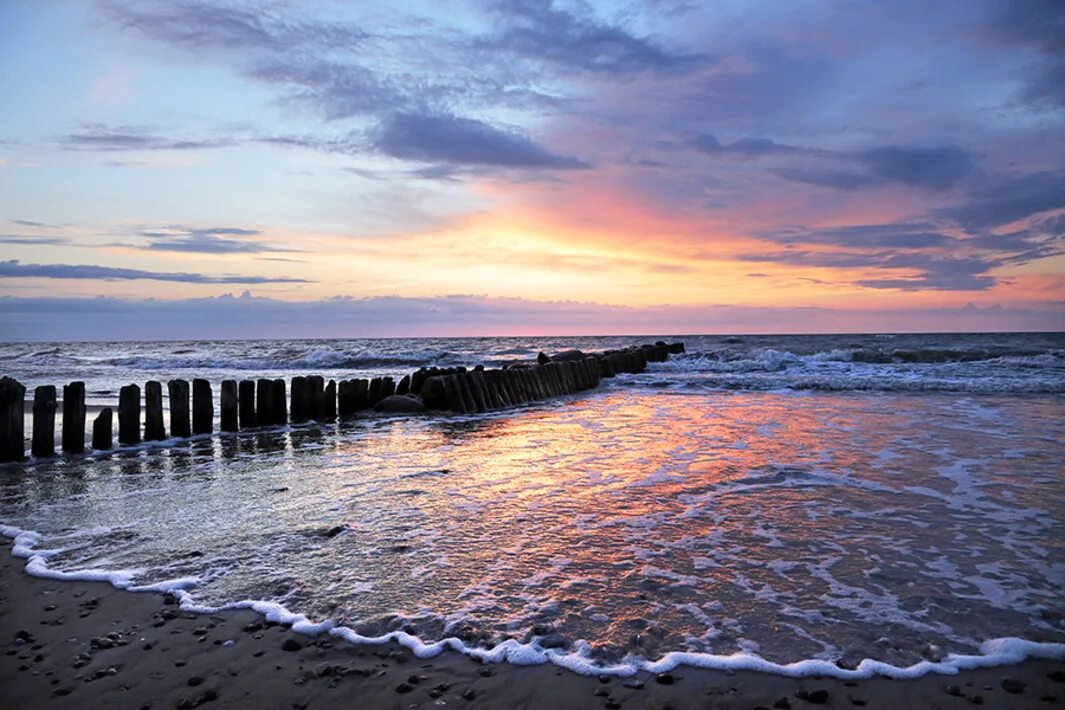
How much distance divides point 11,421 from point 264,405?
3781 mm

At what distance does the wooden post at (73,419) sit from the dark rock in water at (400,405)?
5.58 meters

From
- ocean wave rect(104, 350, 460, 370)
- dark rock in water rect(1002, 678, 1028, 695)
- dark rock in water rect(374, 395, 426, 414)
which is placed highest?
dark rock in water rect(1002, 678, 1028, 695)

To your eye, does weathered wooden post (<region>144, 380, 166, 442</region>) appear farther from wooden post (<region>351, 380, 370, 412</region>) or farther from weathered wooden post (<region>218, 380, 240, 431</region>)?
wooden post (<region>351, 380, 370, 412</region>)

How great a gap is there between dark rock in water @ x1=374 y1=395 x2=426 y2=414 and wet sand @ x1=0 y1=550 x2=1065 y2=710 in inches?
401

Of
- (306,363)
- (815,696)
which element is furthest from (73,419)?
(306,363)

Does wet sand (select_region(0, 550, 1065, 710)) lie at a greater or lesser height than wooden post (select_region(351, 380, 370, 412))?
lesser

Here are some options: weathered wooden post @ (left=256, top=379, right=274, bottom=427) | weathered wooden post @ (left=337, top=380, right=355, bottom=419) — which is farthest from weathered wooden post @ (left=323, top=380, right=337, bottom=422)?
weathered wooden post @ (left=256, top=379, right=274, bottom=427)

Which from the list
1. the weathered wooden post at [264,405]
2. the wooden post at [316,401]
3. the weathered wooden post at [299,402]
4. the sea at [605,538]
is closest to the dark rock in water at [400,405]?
the wooden post at [316,401]

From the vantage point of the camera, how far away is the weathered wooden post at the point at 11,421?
8.05 m

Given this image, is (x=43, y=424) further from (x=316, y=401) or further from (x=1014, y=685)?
(x=1014, y=685)

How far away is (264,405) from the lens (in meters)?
11.5

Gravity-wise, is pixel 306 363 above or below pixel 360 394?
below

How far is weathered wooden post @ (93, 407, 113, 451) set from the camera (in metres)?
8.98

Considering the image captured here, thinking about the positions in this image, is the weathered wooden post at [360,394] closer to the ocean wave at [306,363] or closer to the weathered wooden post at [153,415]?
the weathered wooden post at [153,415]
